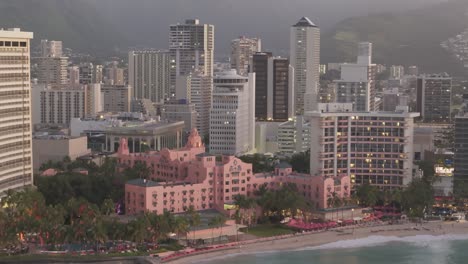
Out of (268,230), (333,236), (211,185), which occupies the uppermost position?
(211,185)

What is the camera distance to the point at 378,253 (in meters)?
25.6

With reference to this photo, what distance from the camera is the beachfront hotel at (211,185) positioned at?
27.2 metres

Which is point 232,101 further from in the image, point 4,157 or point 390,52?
point 390,52

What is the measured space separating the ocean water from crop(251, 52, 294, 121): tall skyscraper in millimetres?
28418

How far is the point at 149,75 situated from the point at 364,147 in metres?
43.3

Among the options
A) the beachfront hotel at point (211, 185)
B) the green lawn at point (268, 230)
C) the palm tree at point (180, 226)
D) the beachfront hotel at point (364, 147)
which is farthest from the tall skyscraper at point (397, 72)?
the palm tree at point (180, 226)

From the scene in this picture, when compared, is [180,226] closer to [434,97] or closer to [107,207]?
[107,207]

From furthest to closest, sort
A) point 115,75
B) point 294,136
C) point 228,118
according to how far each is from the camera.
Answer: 1. point 115,75
2. point 294,136
3. point 228,118

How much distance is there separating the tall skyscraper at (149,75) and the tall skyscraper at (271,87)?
57.6 ft

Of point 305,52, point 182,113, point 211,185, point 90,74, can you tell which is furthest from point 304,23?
point 211,185

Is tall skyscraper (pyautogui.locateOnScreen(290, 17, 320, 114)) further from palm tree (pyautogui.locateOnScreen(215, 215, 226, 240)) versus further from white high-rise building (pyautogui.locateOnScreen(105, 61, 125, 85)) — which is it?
palm tree (pyautogui.locateOnScreen(215, 215, 226, 240))

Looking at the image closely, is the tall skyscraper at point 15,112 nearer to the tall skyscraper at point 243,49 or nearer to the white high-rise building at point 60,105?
the white high-rise building at point 60,105

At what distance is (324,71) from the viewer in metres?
66.2

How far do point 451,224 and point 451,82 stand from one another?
32815 mm
